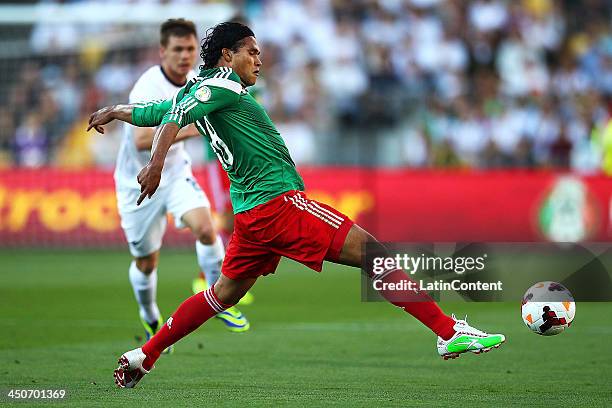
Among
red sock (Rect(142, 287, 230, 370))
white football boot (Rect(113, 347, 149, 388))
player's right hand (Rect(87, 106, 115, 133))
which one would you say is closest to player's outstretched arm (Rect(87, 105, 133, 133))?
player's right hand (Rect(87, 106, 115, 133))

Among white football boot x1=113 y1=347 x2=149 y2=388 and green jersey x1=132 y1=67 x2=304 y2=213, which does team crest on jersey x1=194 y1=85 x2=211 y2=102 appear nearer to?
green jersey x1=132 y1=67 x2=304 y2=213

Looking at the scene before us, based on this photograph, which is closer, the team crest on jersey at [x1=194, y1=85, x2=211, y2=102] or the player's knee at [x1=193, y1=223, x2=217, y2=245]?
the team crest on jersey at [x1=194, y1=85, x2=211, y2=102]

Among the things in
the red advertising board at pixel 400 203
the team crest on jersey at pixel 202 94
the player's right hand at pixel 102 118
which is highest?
the team crest on jersey at pixel 202 94

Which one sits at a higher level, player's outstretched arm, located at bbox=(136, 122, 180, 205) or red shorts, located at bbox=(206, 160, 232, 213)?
player's outstretched arm, located at bbox=(136, 122, 180, 205)

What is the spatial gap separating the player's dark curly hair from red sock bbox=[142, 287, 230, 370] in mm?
1457

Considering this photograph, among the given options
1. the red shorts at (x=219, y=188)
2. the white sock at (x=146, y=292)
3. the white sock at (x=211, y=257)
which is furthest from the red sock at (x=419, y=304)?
the red shorts at (x=219, y=188)

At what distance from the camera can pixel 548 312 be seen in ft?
24.5

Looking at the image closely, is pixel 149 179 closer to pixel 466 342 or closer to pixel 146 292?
pixel 466 342

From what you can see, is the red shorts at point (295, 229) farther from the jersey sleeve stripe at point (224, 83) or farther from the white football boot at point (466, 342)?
the white football boot at point (466, 342)

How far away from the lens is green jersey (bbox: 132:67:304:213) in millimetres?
6941

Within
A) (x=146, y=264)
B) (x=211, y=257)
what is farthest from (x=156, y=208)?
(x=211, y=257)

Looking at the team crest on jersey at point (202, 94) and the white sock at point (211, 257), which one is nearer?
the team crest on jersey at point (202, 94)

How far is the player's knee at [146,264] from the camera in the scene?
963 centimetres

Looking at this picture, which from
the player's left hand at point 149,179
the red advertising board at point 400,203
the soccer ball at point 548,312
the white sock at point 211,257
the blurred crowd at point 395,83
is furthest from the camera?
the blurred crowd at point 395,83
